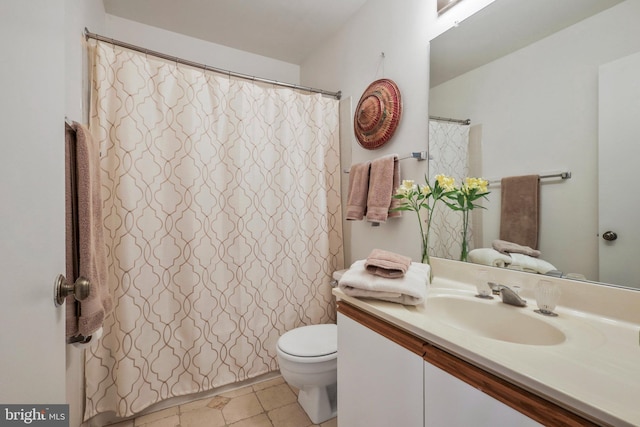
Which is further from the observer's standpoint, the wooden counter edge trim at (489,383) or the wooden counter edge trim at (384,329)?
the wooden counter edge trim at (384,329)

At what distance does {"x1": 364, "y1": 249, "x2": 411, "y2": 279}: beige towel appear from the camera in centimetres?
99

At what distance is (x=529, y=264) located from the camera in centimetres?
102

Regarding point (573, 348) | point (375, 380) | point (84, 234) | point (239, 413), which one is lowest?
point (239, 413)

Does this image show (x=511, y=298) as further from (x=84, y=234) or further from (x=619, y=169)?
(x=84, y=234)

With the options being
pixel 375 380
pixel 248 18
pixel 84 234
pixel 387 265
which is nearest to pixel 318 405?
pixel 375 380

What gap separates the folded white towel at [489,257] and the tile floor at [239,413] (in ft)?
3.76

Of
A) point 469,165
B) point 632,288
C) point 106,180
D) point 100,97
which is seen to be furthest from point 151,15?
point 632,288

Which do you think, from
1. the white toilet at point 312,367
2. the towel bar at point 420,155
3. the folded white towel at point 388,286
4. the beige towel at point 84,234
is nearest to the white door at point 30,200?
the beige towel at point 84,234

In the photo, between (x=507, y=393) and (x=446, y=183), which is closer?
(x=507, y=393)

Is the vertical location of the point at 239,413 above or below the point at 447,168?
below

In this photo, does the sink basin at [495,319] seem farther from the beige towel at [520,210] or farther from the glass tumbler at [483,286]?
the beige towel at [520,210]

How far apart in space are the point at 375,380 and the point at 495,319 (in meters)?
0.46

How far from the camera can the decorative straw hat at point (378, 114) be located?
1.53m

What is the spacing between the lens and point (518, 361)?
1.88 ft
